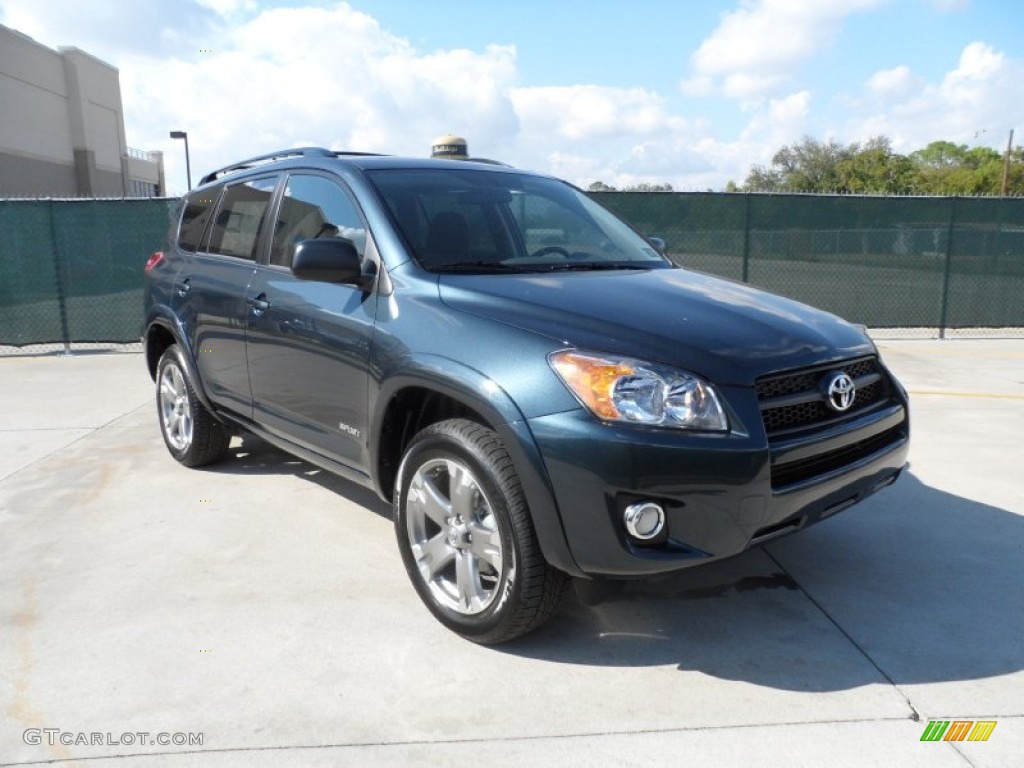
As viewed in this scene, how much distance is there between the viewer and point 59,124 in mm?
40906

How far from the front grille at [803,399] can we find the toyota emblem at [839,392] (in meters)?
0.02

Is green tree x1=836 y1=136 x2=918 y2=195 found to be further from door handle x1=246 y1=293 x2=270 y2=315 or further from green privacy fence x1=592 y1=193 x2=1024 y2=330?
door handle x1=246 y1=293 x2=270 y2=315

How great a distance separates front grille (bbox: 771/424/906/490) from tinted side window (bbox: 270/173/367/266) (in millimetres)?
1954

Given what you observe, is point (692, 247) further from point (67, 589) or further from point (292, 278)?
point (67, 589)

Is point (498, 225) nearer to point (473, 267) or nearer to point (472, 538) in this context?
point (473, 267)

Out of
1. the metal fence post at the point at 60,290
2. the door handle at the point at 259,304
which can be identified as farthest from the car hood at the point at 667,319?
the metal fence post at the point at 60,290

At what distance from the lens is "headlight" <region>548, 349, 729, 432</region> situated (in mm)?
2680

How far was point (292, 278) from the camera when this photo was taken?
400cm

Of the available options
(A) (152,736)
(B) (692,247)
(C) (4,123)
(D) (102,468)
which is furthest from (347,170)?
(C) (4,123)

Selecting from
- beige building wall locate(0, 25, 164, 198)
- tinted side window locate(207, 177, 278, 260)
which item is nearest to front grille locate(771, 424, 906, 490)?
tinted side window locate(207, 177, 278, 260)

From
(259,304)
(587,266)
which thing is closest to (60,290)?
(259,304)

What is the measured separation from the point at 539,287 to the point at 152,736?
6.68 feet

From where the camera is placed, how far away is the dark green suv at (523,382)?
2.69 meters

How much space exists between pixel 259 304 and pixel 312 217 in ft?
1.75
